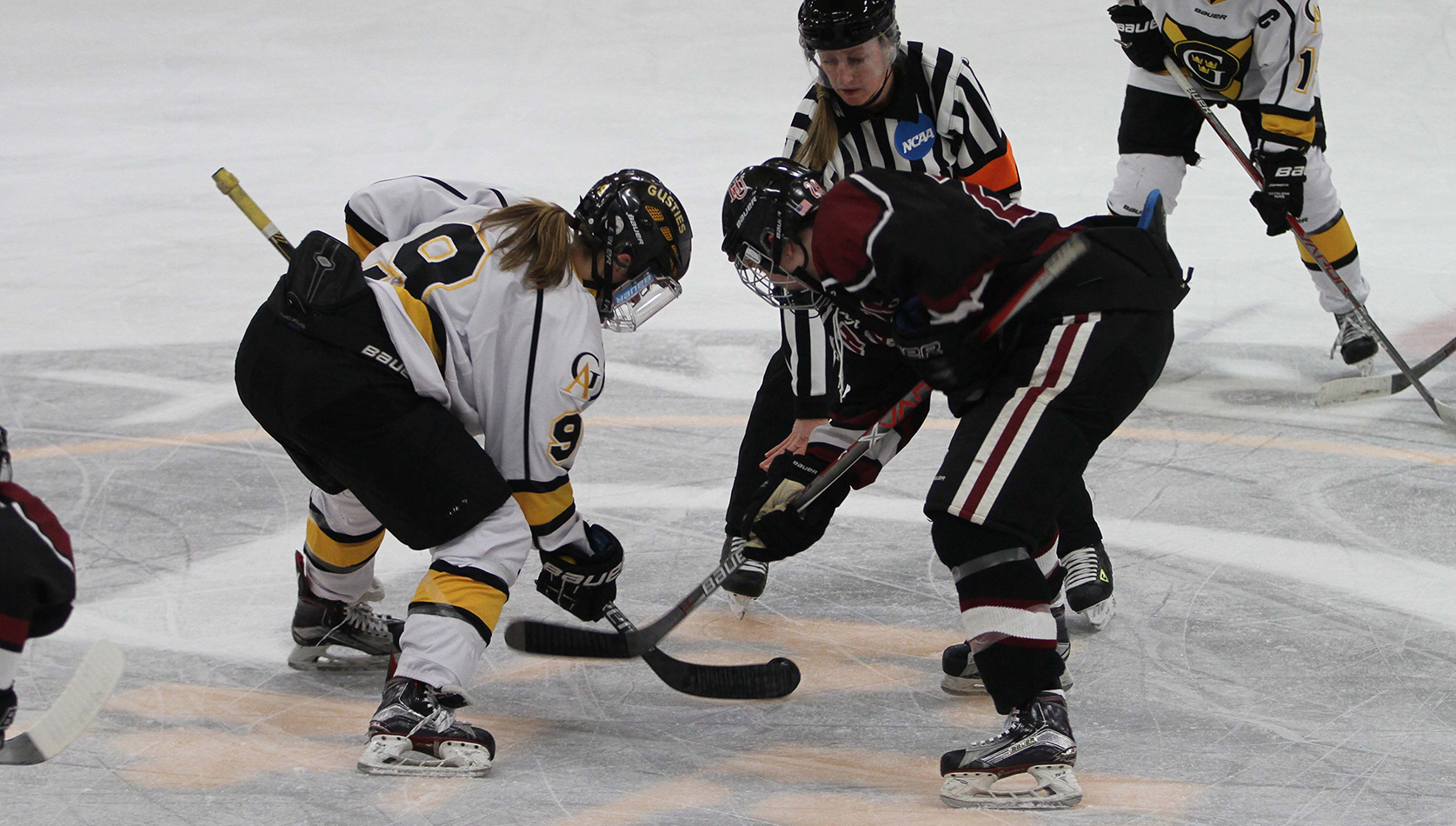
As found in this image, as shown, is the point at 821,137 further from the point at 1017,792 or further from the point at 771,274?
the point at 1017,792

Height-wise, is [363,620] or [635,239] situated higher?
[635,239]

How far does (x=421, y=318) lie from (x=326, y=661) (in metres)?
0.91

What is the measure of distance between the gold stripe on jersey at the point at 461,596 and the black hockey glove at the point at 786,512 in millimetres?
564

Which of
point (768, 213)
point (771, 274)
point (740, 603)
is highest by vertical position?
point (768, 213)

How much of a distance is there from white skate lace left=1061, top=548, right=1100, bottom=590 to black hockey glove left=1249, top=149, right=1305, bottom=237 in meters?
1.70

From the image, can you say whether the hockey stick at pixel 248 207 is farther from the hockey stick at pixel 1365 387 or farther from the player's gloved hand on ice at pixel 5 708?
the hockey stick at pixel 1365 387

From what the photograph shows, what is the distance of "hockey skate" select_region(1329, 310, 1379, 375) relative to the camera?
4477 millimetres

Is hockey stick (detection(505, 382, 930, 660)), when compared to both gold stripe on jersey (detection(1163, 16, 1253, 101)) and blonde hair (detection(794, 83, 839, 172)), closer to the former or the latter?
blonde hair (detection(794, 83, 839, 172))

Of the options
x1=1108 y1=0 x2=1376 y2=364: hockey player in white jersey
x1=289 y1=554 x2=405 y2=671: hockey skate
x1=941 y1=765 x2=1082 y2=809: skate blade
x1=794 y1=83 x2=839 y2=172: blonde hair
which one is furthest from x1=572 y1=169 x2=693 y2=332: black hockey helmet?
x1=1108 y1=0 x2=1376 y2=364: hockey player in white jersey

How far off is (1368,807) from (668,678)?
129cm

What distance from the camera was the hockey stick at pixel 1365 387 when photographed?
4289mm

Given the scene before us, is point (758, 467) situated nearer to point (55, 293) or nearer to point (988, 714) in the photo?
point (988, 714)

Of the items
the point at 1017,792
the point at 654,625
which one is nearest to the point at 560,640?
the point at 654,625

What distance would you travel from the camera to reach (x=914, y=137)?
3.04 metres
